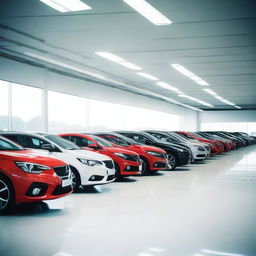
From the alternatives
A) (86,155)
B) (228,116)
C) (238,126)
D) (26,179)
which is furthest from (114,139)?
(238,126)

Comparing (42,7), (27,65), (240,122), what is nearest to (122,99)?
(27,65)

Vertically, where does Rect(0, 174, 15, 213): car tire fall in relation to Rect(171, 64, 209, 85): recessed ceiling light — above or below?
below

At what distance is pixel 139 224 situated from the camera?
5.32 meters

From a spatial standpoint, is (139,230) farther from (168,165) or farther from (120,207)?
(168,165)

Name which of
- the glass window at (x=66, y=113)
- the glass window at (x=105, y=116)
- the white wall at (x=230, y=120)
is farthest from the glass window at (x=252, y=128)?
the glass window at (x=66, y=113)

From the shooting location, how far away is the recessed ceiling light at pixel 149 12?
276 inches

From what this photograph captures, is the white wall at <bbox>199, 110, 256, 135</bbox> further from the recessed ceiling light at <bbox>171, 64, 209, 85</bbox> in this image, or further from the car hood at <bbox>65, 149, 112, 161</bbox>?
the car hood at <bbox>65, 149, 112, 161</bbox>

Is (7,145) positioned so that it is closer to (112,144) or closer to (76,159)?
(76,159)

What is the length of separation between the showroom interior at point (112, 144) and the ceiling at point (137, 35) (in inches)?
1.3

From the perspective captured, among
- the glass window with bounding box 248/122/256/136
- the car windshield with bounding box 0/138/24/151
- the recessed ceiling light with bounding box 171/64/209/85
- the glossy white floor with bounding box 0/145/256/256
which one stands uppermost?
the recessed ceiling light with bounding box 171/64/209/85

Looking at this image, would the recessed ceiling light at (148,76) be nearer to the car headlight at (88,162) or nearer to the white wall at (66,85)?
the white wall at (66,85)

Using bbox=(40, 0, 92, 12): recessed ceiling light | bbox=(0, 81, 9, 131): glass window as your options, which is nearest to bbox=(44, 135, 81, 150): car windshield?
bbox=(40, 0, 92, 12): recessed ceiling light

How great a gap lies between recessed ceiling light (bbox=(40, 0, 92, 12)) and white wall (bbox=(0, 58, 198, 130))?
214 inches

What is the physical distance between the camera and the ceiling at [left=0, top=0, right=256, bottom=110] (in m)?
7.40
